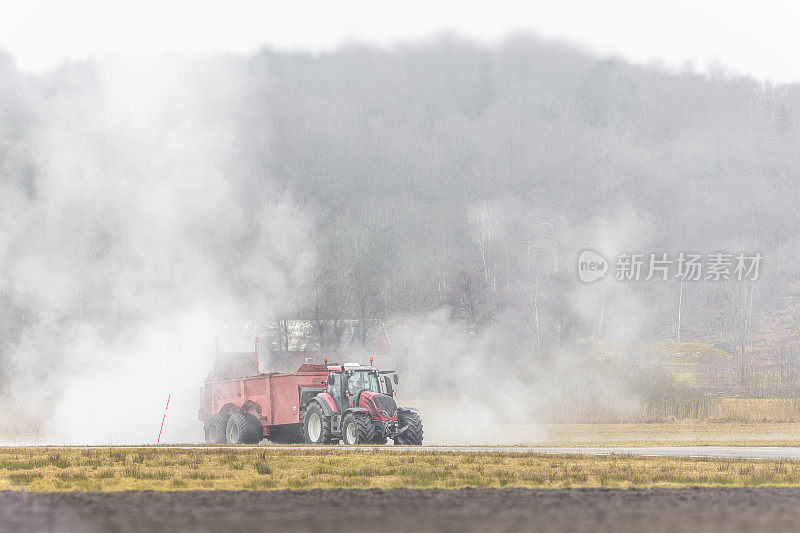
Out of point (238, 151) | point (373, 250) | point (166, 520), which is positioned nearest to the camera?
point (166, 520)

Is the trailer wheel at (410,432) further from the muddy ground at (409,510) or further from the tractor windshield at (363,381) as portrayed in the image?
the muddy ground at (409,510)

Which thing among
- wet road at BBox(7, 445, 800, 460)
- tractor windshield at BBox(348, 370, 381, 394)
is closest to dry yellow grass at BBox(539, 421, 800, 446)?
wet road at BBox(7, 445, 800, 460)

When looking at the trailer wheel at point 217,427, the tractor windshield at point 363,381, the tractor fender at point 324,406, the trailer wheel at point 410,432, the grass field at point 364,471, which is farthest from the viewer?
the trailer wheel at point 217,427

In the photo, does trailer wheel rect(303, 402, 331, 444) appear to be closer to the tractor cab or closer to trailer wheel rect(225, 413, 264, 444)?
the tractor cab

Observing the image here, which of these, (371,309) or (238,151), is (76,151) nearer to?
(238,151)

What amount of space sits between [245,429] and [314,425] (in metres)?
3.90

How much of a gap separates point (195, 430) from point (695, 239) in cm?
8866

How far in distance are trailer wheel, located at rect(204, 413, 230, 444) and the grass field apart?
12.7 metres

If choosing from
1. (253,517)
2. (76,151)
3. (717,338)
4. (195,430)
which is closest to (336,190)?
(76,151)

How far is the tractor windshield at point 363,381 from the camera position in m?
42.1

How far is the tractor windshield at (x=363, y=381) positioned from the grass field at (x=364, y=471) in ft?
25.0

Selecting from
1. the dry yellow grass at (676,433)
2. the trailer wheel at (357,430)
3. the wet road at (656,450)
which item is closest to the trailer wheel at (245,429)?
the wet road at (656,450)

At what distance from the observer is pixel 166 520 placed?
58.3ft

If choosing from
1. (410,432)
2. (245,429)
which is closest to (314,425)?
(245,429)
